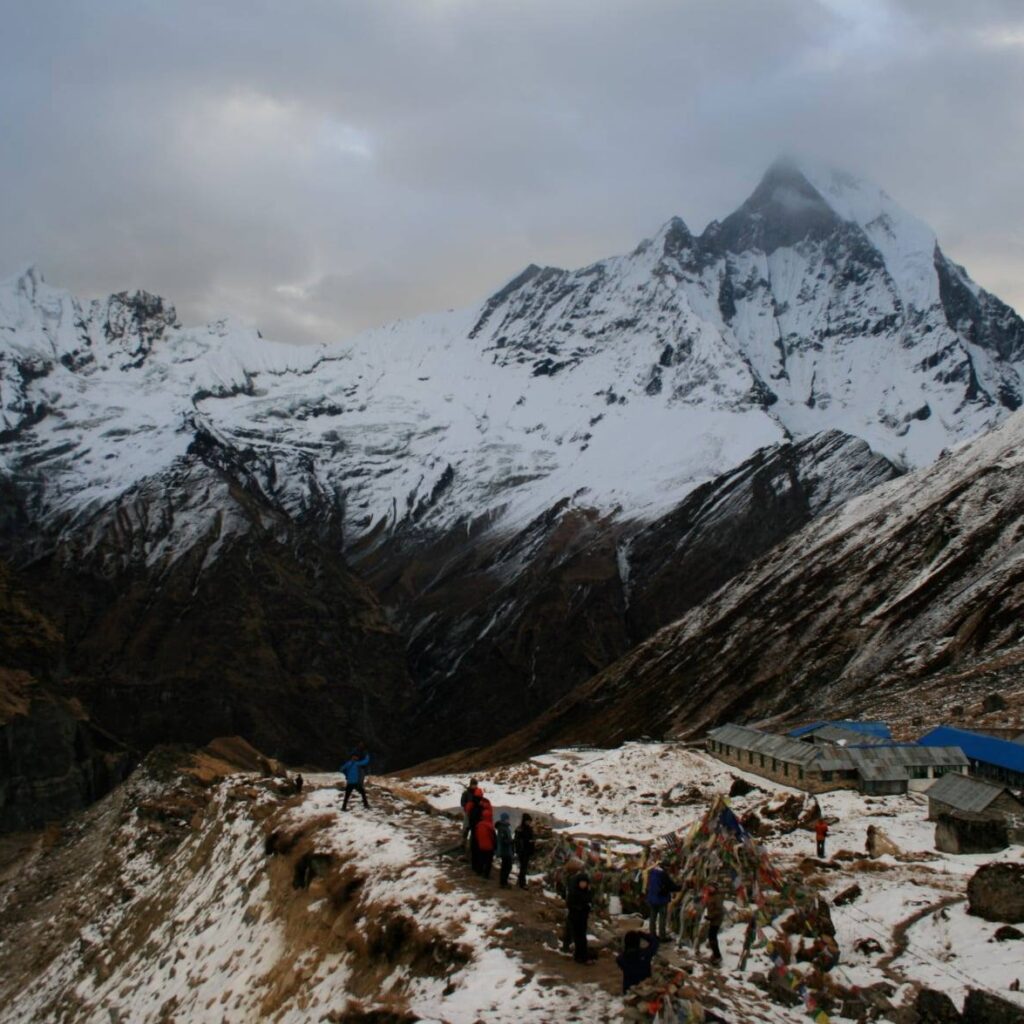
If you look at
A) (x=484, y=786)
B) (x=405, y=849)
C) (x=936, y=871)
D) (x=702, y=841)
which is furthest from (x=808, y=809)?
(x=484, y=786)

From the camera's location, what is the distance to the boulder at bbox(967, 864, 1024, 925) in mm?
18672

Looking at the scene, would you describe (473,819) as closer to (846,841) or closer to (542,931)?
(542,931)

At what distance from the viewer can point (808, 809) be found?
34219 mm

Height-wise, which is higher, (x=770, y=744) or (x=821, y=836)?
(x=821, y=836)

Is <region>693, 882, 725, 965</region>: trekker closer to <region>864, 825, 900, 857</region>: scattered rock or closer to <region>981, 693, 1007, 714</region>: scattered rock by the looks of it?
<region>864, 825, 900, 857</region>: scattered rock

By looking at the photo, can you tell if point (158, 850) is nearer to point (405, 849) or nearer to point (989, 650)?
point (405, 849)

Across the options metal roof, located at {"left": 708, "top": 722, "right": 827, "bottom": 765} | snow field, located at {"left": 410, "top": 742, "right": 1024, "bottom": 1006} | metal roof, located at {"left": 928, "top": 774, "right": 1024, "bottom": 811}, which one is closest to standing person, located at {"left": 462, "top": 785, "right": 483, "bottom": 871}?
snow field, located at {"left": 410, "top": 742, "right": 1024, "bottom": 1006}

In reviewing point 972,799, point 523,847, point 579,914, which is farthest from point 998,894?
point 972,799

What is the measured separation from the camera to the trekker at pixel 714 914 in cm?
1745

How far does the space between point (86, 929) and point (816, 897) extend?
25384 millimetres

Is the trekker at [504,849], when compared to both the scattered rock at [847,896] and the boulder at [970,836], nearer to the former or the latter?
the scattered rock at [847,896]

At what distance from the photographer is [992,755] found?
4588 cm

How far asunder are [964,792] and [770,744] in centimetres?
2091

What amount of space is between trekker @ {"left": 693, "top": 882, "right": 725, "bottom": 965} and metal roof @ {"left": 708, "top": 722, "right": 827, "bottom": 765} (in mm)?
29212
